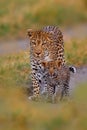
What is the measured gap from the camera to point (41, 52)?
457 inches

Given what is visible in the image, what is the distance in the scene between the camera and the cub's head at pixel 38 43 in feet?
38.0

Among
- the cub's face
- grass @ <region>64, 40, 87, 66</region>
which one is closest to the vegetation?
the cub's face

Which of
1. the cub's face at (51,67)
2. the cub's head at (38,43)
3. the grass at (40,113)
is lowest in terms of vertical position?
the grass at (40,113)

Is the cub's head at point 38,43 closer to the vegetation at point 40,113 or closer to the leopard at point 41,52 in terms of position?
the leopard at point 41,52

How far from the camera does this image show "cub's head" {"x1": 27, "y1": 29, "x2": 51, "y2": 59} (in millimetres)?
11594

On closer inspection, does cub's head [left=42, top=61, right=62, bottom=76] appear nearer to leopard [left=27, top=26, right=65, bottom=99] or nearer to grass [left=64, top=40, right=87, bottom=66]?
leopard [left=27, top=26, right=65, bottom=99]

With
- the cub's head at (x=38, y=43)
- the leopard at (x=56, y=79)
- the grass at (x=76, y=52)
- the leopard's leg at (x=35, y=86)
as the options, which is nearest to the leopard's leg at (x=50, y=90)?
the leopard at (x=56, y=79)

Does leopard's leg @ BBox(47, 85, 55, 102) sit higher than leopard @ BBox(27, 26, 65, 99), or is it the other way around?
leopard @ BBox(27, 26, 65, 99)
